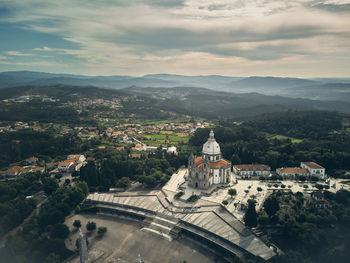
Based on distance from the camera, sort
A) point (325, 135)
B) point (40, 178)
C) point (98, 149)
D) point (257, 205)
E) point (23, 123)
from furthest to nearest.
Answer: point (23, 123) < point (325, 135) < point (98, 149) < point (40, 178) < point (257, 205)

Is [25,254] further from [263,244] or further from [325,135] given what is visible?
[325,135]

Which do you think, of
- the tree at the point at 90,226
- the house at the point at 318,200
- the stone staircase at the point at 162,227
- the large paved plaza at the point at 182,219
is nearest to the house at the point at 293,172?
the large paved plaza at the point at 182,219

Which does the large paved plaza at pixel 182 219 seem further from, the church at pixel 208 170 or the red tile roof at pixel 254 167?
the red tile roof at pixel 254 167

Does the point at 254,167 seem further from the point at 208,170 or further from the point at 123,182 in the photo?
the point at 123,182

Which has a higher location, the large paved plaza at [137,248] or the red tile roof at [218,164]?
the red tile roof at [218,164]

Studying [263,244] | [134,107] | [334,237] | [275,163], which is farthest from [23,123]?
Result: [334,237]

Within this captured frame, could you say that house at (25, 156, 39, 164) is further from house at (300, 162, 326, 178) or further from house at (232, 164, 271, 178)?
house at (300, 162, 326, 178)

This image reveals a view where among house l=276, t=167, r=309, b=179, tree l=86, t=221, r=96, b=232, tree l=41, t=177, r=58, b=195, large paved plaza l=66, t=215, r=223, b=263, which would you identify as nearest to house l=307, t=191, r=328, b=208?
house l=276, t=167, r=309, b=179
